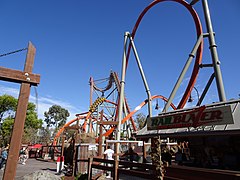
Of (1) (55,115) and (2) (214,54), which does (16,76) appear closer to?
(2) (214,54)

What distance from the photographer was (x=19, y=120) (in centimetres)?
338

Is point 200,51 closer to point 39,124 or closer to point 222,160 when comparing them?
point 222,160

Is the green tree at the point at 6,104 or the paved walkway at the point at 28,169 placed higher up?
the green tree at the point at 6,104

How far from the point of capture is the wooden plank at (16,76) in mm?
3508

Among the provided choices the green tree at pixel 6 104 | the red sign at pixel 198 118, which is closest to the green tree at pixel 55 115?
the green tree at pixel 6 104

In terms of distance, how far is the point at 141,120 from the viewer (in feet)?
135

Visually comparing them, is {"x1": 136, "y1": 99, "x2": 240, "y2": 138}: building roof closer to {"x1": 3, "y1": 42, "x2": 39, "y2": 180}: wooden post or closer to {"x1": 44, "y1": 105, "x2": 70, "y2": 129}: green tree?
{"x1": 3, "y1": 42, "x2": 39, "y2": 180}: wooden post

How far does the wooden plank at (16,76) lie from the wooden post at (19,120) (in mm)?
17

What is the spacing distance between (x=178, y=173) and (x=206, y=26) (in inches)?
415

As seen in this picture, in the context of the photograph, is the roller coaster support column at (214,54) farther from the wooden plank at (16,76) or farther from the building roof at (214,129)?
the wooden plank at (16,76)

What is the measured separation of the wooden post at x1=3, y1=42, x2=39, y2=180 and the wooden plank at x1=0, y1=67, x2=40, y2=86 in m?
0.02

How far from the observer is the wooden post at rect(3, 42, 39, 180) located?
10.5 feet

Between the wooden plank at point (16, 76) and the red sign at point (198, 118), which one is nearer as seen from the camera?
the wooden plank at point (16, 76)

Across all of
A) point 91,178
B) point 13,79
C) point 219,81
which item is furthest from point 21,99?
point 219,81
